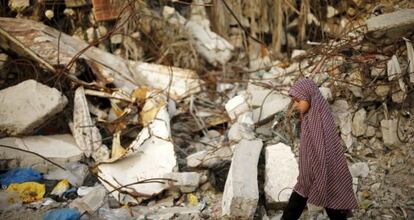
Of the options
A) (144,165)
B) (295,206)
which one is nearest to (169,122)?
(144,165)

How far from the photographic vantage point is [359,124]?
14.2ft

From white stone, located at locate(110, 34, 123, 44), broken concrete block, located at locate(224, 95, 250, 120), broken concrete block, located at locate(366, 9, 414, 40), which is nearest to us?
broken concrete block, located at locate(366, 9, 414, 40)

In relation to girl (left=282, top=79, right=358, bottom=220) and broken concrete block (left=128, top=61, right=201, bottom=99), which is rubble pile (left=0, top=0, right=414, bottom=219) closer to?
broken concrete block (left=128, top=61, right=201, bottom=99)

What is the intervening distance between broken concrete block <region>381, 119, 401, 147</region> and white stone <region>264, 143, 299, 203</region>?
3.80 feet

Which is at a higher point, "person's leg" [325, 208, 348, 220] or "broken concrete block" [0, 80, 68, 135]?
"broken concrete block" [0, 80, 68, 135]

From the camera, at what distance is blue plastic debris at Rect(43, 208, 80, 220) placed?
3.37m

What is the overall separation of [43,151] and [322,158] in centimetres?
321

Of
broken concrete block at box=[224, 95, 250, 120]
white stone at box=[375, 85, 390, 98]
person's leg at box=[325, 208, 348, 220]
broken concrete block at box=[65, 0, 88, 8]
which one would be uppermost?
broken concrete block at box=[65, 0, 88, 8]

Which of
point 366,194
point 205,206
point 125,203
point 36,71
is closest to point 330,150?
point 366,194

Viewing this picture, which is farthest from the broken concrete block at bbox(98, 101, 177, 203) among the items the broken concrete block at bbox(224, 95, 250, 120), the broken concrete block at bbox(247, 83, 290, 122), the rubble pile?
the broken concrete block at bbox(247, 83, 290, 122)

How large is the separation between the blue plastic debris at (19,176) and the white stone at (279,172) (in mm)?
2540

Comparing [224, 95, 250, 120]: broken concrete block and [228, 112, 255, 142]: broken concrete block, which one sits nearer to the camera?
[228, 112, 255, 142]: broken concrete block

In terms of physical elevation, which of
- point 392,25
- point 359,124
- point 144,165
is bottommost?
point 144,165

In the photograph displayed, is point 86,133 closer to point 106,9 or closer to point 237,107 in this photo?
point 237,107
